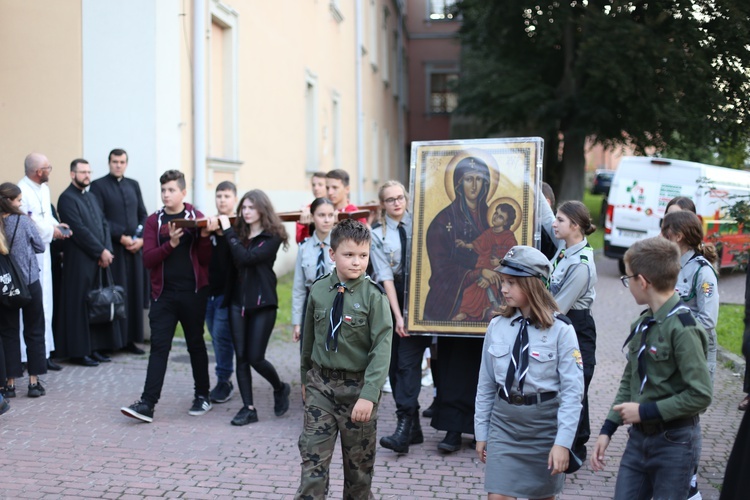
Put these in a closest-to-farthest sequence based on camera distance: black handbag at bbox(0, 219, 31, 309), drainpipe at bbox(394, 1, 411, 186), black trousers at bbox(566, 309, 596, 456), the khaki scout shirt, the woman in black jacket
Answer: the khaki scout shirt
black trousers at bbox(566, 309, 596, 456)
the woman in black jacket
black handbag at bbox(0, 219, 31, 309)
drainpipe at bbox(394, 1, 411, 186)

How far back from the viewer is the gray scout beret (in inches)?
149

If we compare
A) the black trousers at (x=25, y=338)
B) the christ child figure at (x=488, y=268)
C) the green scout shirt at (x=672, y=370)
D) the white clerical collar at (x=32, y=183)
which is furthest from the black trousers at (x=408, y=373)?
the white clerical collar at (x=32, y=183)

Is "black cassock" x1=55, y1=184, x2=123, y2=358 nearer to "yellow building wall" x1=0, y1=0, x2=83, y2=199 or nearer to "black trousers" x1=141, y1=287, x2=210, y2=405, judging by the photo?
"yellow building wall" x1=0, y1=0, x2=83, y2=199

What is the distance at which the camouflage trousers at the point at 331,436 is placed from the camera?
4.09 meters

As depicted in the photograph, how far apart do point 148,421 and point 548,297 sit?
3.89 meters

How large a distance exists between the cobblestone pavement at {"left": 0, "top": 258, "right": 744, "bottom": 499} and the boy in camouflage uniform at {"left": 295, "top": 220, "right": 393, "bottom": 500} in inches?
39.0

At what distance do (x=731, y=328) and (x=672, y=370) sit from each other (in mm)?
8871

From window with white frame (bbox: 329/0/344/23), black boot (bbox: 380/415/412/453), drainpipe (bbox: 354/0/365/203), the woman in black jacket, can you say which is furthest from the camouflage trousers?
drainpipe (bbox: 354/0/365/203)

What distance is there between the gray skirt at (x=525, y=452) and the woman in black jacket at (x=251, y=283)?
3.18 m

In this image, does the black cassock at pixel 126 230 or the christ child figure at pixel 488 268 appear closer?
the christ child figure at pixel 488 268

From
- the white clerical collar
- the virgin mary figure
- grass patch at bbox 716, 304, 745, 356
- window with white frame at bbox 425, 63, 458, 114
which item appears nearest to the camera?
the virgin mary figure

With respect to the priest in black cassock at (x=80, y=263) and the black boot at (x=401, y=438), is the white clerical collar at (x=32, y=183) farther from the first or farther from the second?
the black boot at (x=401, y=438)

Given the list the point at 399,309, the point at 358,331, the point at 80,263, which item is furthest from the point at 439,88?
the point at 358,331

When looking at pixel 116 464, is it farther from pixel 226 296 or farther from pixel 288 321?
pixel 288 321
